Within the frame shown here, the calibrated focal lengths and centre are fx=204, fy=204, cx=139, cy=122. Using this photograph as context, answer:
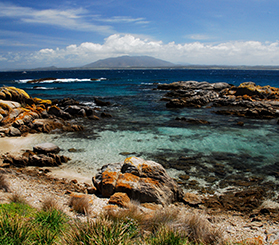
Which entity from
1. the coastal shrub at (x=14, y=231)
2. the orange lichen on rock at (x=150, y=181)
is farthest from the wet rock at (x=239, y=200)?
the coastal shrub at (x=14, y=231)

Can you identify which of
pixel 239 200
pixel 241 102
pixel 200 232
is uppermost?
pixel 241 102

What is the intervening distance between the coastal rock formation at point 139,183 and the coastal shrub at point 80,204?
52.2 inches

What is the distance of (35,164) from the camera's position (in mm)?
10914

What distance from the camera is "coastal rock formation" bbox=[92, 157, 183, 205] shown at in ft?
23.7

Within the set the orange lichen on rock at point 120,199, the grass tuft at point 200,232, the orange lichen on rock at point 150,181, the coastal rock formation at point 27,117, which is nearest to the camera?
the grass tuft at point 200,232

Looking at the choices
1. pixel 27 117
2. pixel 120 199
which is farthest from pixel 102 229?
pixel 27 117

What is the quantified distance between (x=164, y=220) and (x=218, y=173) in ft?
20.0

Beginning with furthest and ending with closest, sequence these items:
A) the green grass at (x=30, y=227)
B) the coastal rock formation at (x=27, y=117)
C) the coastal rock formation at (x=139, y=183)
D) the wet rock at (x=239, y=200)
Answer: the coastal rock formation at (x=27, y=117) → the wet rock at (x=239, y=200) → the coastal rock formation at (x=139, y=183) → the green grass at (x=30, y=227)

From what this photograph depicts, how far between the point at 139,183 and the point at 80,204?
2.27 m

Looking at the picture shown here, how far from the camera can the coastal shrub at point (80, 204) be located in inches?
232

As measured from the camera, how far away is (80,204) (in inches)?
238

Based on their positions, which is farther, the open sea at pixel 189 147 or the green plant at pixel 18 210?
the open sea at pixel 189 147

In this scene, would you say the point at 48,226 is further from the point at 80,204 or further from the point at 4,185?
the point at 4,185

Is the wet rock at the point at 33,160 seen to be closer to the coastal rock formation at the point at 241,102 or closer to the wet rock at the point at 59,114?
the wet rock at the point at 59,114
